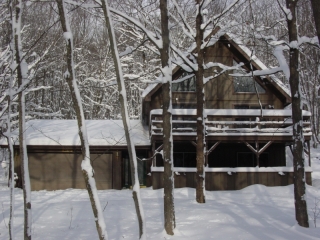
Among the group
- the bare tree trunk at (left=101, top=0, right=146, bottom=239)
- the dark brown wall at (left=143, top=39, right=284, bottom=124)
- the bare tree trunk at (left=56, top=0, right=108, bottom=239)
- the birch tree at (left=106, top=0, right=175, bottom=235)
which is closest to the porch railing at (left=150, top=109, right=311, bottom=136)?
the dark brown wall at (left=143, top=39, right=284, bottom=124)

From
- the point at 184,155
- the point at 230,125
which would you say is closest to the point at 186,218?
the point at 184,155

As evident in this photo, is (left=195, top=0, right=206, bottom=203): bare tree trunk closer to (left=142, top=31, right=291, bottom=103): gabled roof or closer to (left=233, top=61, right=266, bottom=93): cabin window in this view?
(left=142, top=31, right=291, bottom=103): gabled roof

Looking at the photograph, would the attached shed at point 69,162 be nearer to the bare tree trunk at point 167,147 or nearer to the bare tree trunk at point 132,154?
the bare tree trunk at point 167,147

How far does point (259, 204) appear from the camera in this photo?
11977 mm

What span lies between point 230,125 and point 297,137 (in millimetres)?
9492

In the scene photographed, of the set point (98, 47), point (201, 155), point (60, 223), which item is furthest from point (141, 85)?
point (60, 223)

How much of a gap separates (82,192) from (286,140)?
9.40 meters

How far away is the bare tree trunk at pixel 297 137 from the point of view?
802 centimetres

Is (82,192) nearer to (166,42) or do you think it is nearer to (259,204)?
(259,204)

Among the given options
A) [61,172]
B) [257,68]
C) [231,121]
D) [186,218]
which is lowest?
[186,218]

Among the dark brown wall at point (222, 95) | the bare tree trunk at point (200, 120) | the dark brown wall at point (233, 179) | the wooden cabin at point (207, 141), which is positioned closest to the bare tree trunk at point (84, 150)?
the bare tree trunk at point (200, 120)

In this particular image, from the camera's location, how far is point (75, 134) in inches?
696

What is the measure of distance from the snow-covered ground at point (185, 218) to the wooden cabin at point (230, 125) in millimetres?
1457

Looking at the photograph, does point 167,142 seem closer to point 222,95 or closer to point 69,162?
point 69,162
